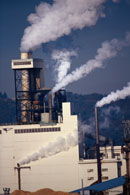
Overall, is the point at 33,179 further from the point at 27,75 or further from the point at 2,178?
the point at 27,75

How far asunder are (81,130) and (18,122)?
399 inches

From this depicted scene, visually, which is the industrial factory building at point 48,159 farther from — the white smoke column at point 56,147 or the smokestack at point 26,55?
the smokestack at point 26,55

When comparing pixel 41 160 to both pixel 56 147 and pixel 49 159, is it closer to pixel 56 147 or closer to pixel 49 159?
pixel 49 159

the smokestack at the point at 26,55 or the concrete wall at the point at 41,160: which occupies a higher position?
the smokestack at the point at 26,55

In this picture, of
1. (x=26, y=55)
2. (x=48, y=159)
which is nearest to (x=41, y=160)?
(x=48, y=159)

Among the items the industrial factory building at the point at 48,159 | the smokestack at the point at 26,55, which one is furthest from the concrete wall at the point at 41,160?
the smokestack at the point at 26,55

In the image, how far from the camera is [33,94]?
10619 cm

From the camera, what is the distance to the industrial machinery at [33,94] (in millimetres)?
104438

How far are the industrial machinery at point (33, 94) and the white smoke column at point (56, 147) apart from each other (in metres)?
6.91

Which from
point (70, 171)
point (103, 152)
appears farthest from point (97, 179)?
point (103, 152)

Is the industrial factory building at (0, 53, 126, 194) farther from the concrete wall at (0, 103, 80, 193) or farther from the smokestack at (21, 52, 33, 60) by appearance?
the smokestack at (21, 52, 33, 60)

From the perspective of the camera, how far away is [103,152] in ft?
344

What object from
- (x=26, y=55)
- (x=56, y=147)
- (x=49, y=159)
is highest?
(x=26, y=55)

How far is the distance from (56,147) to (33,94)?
12.7 metres
